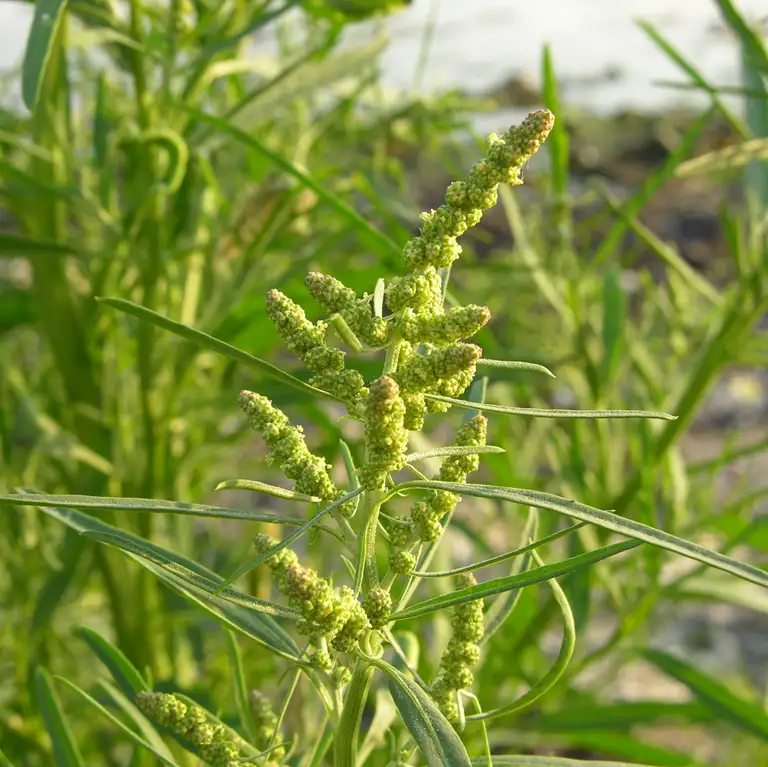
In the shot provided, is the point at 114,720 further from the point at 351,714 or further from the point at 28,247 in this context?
the point at 28,247

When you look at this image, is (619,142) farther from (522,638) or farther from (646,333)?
(522,638)

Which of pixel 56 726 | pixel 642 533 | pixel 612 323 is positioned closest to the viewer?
pixel 642 533

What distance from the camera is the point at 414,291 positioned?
332 millimetres

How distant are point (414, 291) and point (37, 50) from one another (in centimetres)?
26

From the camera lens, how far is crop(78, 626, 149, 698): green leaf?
0.46 metres

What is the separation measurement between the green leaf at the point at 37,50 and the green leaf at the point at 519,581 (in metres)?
0.30

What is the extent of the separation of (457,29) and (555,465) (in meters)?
0.99

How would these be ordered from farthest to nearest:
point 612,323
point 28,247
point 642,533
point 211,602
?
1. point 612,323
2. point 28,247
3. point 211,602
4. point 642,533

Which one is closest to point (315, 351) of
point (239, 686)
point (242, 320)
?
point (239, 686)

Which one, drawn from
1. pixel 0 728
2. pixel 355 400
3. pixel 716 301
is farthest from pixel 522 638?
pixel 355 400

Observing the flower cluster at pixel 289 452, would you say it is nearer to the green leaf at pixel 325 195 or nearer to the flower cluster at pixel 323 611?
the flower cluster at pixel 323 611

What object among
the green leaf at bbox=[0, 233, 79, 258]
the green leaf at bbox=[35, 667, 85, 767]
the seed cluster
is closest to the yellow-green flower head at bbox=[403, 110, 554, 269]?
the seed cluster

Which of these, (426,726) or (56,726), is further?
(56,726)

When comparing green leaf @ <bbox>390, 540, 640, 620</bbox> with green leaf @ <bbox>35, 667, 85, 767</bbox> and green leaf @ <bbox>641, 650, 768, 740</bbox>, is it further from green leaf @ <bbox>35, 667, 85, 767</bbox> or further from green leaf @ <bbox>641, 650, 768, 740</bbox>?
green leaf @ <bbox>641, 650, 768, 740</bbox>
